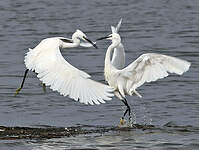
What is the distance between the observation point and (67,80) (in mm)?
11602

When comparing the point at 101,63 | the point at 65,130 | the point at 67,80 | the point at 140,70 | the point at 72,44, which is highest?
the point at 72,44

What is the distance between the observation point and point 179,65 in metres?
12.1

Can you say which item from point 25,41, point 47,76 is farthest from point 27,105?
point 25,41

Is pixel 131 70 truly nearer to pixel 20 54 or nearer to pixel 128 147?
pixel 128 147

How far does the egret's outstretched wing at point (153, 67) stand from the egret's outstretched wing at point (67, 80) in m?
1.31

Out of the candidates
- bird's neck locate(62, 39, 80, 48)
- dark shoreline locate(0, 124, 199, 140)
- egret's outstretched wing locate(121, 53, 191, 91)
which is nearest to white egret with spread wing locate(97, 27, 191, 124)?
egret's outstretched wing locate(121, 53, 191, 91)

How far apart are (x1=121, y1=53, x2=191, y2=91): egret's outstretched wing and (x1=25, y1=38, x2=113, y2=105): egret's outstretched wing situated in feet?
4.28

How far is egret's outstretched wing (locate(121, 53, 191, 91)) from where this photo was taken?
Result: 12.1 metres

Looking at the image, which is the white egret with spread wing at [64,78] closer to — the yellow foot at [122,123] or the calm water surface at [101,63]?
the calm water surface at [101,63]

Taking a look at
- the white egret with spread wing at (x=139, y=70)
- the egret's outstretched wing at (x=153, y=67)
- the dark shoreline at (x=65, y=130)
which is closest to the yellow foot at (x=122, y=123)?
the white egret with spread wing at (x=139, y=70)

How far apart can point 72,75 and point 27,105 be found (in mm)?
3887

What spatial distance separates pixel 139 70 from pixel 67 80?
1.75m

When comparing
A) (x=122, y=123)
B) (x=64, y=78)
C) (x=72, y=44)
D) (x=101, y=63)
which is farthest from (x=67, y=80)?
(x=101, y=63)

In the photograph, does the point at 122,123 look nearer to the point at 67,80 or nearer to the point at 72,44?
the point at 72,44
